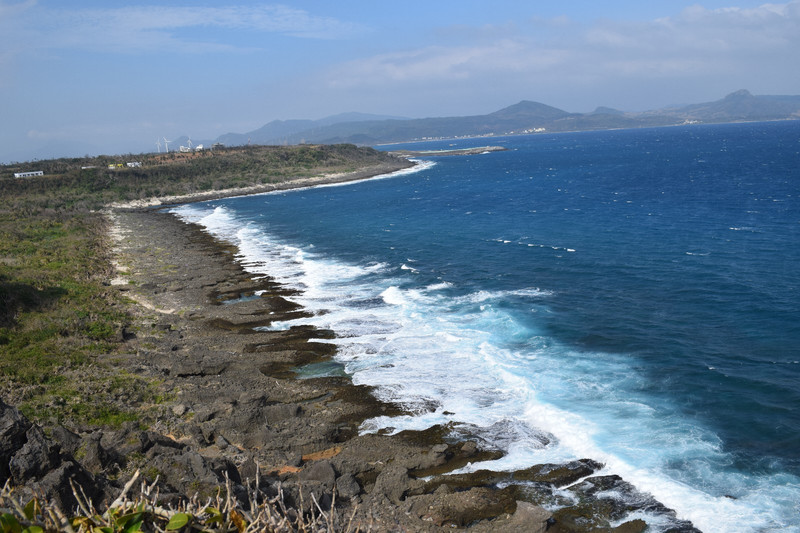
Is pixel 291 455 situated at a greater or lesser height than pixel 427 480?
greater

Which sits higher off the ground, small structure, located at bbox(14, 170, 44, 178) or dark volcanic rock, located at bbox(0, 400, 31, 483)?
small structure, located at bbox(14, 170, 44, 178)

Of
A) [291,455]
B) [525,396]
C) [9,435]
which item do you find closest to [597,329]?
[525,396]

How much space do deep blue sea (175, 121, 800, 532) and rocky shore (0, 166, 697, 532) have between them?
3.49ft

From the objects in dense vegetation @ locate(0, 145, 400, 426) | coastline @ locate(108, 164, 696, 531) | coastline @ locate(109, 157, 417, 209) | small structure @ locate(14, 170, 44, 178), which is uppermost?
small structure @ locate(14, 170, 44, 178)

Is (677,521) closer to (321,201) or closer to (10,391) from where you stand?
(10,391)

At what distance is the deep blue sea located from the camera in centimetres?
1831

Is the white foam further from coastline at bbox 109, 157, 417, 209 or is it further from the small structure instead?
the small structure

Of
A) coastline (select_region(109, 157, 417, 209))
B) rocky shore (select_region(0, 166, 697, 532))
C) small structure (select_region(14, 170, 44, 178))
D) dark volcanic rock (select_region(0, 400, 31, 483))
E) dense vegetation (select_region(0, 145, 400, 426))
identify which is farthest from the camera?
small structure (select_region(14, 170, 44, 178))

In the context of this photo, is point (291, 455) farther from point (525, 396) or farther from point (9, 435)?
point (525, 396)

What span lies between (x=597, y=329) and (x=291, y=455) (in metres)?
17.6

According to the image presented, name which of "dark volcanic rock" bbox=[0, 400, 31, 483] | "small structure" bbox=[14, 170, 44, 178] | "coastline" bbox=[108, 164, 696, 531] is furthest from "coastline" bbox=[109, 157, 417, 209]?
"dark volcanic rock" bbox=[0, 400, 31, 483]

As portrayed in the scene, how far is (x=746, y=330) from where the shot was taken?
2761 centimetres

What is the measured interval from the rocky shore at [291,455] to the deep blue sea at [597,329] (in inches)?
41.9

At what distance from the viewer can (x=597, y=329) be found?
29109mm
